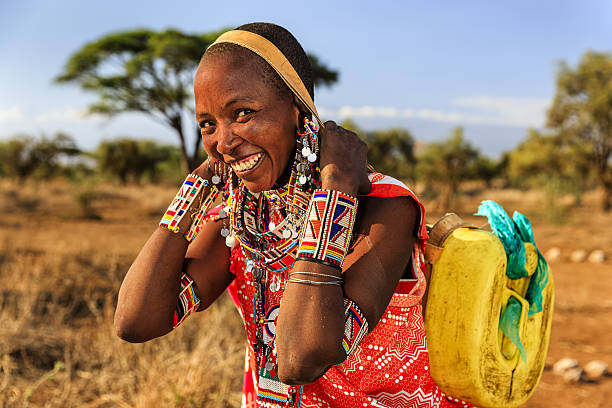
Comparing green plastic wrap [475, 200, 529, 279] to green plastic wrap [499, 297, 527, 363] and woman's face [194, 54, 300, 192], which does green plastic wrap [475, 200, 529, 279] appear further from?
woman's face [194, 54, 300, 192]

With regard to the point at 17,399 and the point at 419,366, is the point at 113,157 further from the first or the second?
the point at 419,366

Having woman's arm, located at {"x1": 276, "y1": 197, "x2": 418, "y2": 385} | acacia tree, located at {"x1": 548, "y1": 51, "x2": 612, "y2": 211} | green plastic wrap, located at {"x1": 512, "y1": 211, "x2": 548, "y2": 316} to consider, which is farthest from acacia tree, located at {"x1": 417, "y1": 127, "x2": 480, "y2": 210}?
woman's arm, located at {"x1": 276, "y1": 197, "x2": 418, "y2": 385}

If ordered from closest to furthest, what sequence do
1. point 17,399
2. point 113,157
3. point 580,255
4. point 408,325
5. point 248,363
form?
point 408,325 → point 248,363 → point 17,399 → point 580,255 → point 113,157

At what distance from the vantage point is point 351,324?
1372mm

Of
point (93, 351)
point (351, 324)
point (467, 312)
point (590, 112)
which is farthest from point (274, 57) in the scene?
point (590, 112)

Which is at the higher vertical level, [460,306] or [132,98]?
[132,98]

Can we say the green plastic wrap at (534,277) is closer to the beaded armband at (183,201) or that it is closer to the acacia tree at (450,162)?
the beaded armband at (183,201)

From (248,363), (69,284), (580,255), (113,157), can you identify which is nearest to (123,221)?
(69,284)

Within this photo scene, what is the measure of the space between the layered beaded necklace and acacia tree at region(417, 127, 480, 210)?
25.0 m

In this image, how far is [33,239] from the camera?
1076 centimetres

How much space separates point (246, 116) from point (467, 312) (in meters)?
0.91

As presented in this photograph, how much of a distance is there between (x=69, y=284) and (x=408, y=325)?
555cm

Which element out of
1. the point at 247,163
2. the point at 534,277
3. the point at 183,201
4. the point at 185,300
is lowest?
the point at 185,300

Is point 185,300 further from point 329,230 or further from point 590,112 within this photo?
point 590,112
